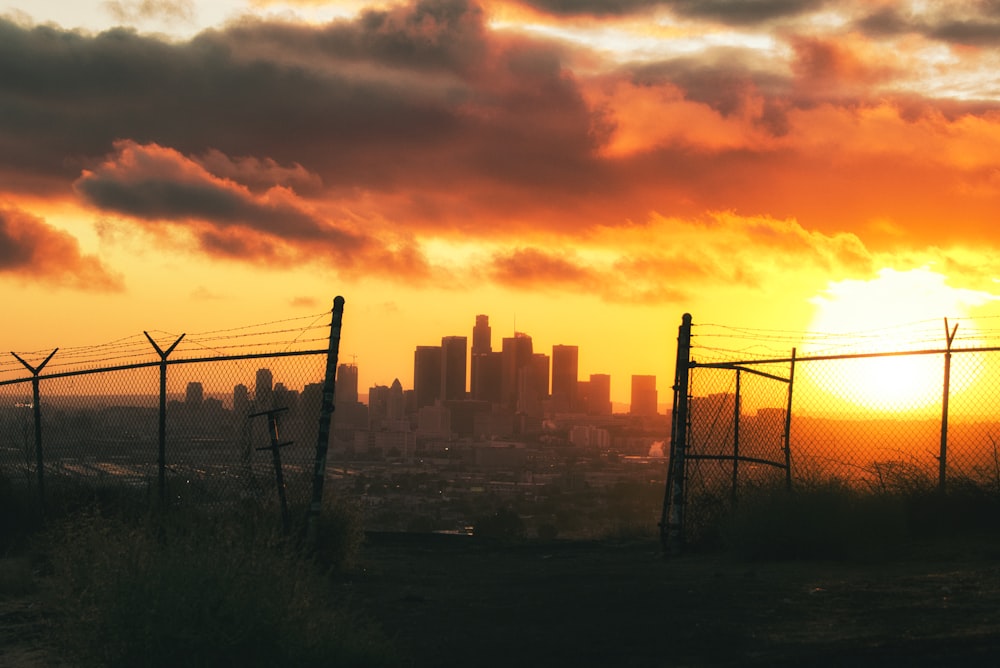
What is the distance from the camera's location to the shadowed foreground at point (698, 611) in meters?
7.97

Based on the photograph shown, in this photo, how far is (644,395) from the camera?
193 feet

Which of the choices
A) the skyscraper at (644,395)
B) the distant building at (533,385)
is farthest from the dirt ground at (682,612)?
the distant building at (533,385)

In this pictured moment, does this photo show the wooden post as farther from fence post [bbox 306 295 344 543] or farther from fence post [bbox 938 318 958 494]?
fence post [bbox 938 318 958 494]

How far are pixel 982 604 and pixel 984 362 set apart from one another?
423cm

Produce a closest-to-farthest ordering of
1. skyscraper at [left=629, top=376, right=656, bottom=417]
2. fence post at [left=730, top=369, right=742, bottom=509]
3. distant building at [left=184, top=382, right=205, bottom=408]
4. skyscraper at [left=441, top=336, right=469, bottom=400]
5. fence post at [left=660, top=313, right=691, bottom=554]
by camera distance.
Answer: fence post at [left=660, top=313, right=691, bottom=554] → fence post at [left=730, top=369, right=742, bottom=509] → distant building at [left=184, top=382, right=205, bottom=408] → skyscraper at [left=629, top=376, right=656, bottom=417] → skyscraper at [left=441, top=336, right=469, bottom=400]

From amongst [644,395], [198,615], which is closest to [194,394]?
[198,615]

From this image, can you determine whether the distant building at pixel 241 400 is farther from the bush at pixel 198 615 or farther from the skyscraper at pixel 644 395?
the skyscraper at pixel 644 395

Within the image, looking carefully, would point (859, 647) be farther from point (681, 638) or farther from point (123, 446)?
point (123, 446)

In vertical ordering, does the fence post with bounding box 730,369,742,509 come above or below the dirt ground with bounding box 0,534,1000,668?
Result: above

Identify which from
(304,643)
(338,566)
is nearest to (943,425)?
(338,566)

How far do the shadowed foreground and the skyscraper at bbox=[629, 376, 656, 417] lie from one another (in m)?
43.9

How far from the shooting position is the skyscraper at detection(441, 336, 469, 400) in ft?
227

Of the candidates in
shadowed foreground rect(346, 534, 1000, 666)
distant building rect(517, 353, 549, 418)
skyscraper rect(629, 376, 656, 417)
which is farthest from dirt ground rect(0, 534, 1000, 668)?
distant building rect(517, 353, 549, 418)

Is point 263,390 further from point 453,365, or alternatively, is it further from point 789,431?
point 453,365
